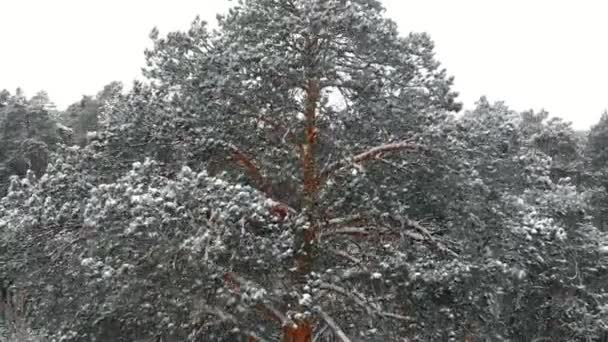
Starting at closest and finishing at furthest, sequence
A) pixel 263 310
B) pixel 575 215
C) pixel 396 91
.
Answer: pixel 263 310
pixel 396 91
pixel 575 215

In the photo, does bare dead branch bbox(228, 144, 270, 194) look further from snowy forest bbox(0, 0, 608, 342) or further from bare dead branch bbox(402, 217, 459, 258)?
bare dead branch bbox(402, 217, 459, 258)

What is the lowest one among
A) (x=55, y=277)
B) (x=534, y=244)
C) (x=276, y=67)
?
(x=55, y=277)

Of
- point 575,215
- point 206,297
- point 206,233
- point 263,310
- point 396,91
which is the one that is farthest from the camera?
point 575,215

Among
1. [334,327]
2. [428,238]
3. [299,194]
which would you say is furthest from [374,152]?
[334,327]

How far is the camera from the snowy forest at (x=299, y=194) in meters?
8.18

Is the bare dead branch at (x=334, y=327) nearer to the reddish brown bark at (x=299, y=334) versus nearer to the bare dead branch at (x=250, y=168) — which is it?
the reddish brown bark at (x=299, y=334)

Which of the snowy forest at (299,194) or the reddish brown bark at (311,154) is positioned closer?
the snowy forest at (299,194)

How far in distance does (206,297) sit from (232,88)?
3343mm

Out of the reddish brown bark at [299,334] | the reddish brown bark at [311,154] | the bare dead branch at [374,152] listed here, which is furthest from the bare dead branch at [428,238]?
the reddish brown bark at [299,334]

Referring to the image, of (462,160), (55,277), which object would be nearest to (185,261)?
(55,277)

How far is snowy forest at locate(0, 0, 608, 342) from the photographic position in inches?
322

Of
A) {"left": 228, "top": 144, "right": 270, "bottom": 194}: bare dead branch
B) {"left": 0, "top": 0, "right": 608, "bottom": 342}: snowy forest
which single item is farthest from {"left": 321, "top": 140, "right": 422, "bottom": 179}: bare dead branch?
{"left": 228, "top": 144, "right": 270, "bottom": 194}: bare dead branch

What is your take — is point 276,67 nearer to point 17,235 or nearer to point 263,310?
point 263,310

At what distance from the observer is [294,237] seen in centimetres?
923
